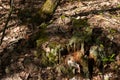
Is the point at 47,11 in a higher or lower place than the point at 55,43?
higher

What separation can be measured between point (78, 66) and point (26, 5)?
4.85 metres

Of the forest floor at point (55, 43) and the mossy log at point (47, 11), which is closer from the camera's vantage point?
the forest floor at point (55, 43)

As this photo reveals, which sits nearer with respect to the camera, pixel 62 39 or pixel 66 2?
pixel 62 39

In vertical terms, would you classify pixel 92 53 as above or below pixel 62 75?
above

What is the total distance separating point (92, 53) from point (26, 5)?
4.82 m

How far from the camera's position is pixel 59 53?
5.77 m

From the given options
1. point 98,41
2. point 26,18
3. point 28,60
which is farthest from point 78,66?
point 26,18

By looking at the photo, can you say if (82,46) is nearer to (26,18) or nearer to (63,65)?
(63,65)

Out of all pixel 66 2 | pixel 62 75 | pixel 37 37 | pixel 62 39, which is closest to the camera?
pixel 62 75

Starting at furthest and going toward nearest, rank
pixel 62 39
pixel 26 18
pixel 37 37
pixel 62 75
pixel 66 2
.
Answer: pixel 66 2, pixel 26 18, pixel 37 37, pixel 62 39, pixel 62 75

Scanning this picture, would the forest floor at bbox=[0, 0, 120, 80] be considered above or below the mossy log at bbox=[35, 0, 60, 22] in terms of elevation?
below

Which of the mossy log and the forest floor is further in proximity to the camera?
the mossy log

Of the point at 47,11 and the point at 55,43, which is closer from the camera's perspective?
the point at 55,43

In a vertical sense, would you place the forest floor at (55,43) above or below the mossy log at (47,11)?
below
